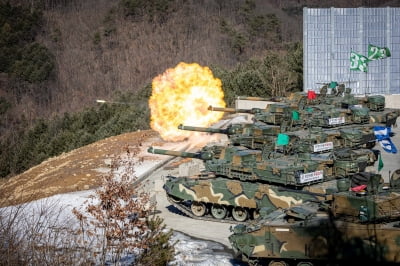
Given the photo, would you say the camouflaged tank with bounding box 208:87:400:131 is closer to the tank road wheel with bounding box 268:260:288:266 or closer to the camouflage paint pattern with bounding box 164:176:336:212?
the camouflage paint pattern with bounding box 164:176:336:212

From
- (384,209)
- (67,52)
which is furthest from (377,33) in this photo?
(67,52)

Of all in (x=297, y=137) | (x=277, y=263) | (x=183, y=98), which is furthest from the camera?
(x=183, y=98)

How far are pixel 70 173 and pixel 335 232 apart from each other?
70.2ft

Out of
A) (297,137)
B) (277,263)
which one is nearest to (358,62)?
(297,137)

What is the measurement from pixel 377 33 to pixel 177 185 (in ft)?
86.7

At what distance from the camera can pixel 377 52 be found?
4978cm

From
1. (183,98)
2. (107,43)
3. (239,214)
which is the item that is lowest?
(239,214)

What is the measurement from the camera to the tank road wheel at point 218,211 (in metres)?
28.9

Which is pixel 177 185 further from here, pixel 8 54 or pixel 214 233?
pixel 8 54

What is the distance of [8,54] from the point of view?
115062 millimetres

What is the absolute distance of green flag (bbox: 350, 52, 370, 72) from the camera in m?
49.5

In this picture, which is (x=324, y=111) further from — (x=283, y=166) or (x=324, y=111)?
(x=283, y=166)

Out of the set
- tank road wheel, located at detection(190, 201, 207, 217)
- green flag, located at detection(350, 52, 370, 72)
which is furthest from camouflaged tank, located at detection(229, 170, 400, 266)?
green flag, located at detection(350, 52, 370, 72)

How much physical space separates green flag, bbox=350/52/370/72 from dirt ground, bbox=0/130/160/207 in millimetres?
13906
